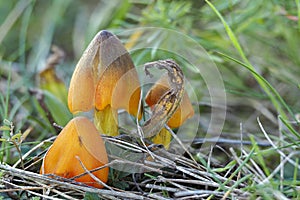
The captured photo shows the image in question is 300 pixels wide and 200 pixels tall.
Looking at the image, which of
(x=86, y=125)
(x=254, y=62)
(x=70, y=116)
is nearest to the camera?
(x=86, y=125)

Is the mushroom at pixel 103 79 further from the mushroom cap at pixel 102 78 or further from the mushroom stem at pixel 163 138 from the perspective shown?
the mushroom stem at pixel 163 138

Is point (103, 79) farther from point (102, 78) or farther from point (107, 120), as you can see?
point (107, 120)

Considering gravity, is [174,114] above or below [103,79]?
below

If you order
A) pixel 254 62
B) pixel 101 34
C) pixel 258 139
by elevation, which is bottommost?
pixel 258 139

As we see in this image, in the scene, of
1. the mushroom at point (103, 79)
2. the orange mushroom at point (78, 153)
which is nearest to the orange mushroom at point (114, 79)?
the mushroom at point (103, 79)

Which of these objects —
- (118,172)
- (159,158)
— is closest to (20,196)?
(118,172)

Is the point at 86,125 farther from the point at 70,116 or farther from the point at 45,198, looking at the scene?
the point at 70,116

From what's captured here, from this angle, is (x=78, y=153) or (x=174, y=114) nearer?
(x=78, y=153)

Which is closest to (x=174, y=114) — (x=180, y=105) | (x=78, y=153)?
(x=180, y=105)
